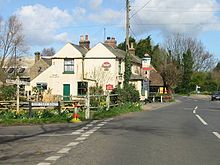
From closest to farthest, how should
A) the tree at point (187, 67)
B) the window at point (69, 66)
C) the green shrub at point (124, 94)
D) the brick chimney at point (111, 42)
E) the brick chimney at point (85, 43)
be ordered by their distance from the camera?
the green shrub at point (124, 94) → the window at point (69, 66) → the brick chimney at point (85, 43) → the brick chimney at point (111, 42) → the tree at point (187, 67)

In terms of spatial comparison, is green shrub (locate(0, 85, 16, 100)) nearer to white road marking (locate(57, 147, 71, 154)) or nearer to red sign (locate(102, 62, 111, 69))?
white road marking (locate(57, 147, 71, 154))

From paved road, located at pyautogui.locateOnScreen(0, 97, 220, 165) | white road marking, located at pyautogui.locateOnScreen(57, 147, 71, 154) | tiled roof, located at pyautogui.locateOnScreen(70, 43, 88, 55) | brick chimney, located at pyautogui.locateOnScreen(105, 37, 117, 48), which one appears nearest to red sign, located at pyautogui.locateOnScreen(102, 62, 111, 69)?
tiled roof, located at pyautogui.locateOnScreen(70, 43, 88, 55)

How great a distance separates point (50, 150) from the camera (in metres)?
11.5

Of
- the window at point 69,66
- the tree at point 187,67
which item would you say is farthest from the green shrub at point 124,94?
the tree at point 187,67

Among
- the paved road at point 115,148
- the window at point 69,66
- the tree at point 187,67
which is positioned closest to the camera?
the paved road at point 115,148

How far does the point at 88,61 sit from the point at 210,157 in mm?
40883

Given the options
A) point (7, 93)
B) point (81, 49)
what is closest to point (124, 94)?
point (7, 93)

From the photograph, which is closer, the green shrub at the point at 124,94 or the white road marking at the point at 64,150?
the white road marking at the point at 64,150

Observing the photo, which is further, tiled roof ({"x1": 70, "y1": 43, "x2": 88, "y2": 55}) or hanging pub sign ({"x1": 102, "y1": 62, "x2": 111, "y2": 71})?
tiled roof ({"x1": 70, "y1": 43, "x2": 88, "y2": 55})

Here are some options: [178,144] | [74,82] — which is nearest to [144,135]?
[178,144]

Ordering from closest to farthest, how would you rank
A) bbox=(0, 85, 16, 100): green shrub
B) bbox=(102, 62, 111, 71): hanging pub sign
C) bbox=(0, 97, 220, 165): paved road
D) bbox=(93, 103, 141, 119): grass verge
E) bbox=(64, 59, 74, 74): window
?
1. bbox=(0, 97, 220, 165): paved road
2. bbox=(93, 103, 141, 119): grass verge
3. bbox=(0, 85, 16, 100): green shrub
4. bbox=(102, 62, 111, 71): hanging pub sign
5. bbox=(64, 59, 74, 74): window

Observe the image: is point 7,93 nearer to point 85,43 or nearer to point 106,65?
point 106,65

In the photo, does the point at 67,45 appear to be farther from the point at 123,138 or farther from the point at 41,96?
the point at 123,138

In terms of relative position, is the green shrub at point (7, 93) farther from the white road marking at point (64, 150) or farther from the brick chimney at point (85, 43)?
the brick chimney at point (85, 43)
